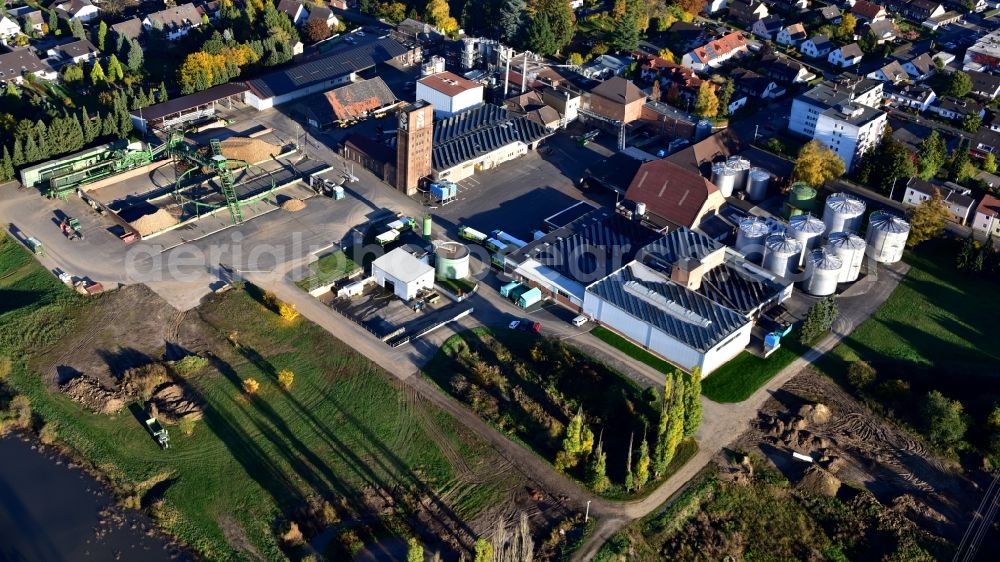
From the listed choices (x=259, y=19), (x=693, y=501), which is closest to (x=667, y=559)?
(x=693, y=501)

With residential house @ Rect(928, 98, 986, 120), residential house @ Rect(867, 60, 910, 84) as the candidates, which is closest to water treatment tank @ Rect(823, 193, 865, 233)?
residential house @ Rect(928, 98, 986, 120)

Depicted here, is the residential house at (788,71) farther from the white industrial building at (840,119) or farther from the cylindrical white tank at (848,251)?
the cylindrical white tank at (848,251)

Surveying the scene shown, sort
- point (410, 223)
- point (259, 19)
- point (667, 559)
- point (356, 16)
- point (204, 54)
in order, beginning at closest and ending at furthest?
point (667, 559), point (410, 223), point (204, 54), point (259, 19), point (356, 16)

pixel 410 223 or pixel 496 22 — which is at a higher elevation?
pixel 496 22

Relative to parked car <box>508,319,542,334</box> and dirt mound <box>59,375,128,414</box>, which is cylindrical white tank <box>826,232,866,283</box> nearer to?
parked car <box>508,319,542,334</box>

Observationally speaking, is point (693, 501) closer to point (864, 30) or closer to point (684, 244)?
point (684, 244)

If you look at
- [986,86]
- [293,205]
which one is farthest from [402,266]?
[986,86]

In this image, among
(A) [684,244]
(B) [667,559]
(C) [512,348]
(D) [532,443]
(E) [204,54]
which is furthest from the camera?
(E) [204,54]

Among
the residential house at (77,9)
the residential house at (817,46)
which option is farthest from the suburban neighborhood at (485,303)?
the residential house at (817,46)
